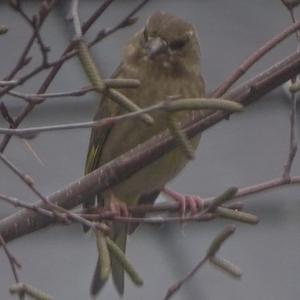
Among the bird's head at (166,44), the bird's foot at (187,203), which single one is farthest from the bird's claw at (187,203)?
the bird's head at (166,44)

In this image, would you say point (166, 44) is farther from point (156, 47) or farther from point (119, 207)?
point (119, 207)

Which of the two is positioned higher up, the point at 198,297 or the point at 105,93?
the point at 105,93

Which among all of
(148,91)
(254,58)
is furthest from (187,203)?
(254,58)

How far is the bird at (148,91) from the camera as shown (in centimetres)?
486

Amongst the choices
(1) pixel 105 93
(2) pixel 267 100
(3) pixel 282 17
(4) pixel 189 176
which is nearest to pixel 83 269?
(4) pixel 189 176

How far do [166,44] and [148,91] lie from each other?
177mm

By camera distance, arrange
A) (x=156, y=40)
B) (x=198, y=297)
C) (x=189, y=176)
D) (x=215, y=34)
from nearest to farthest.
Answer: (x=156, y=40)
(x=198, y=297)
(x=189, y=176)
(x=215, y=34)

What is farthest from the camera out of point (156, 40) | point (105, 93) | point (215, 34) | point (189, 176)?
point (215, 34)

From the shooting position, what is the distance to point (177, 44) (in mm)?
4992

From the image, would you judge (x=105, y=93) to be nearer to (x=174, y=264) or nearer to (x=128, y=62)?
(x=128, y=62)

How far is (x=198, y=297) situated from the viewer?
544 cm

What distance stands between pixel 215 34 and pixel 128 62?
165 cm

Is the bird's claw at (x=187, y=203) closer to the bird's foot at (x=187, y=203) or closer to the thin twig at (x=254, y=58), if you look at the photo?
the bird's foot at (x=187, y=203)

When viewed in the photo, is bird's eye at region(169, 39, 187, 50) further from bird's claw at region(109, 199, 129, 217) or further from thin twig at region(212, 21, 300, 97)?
thin twig at region(212, 21, 300, 97)
